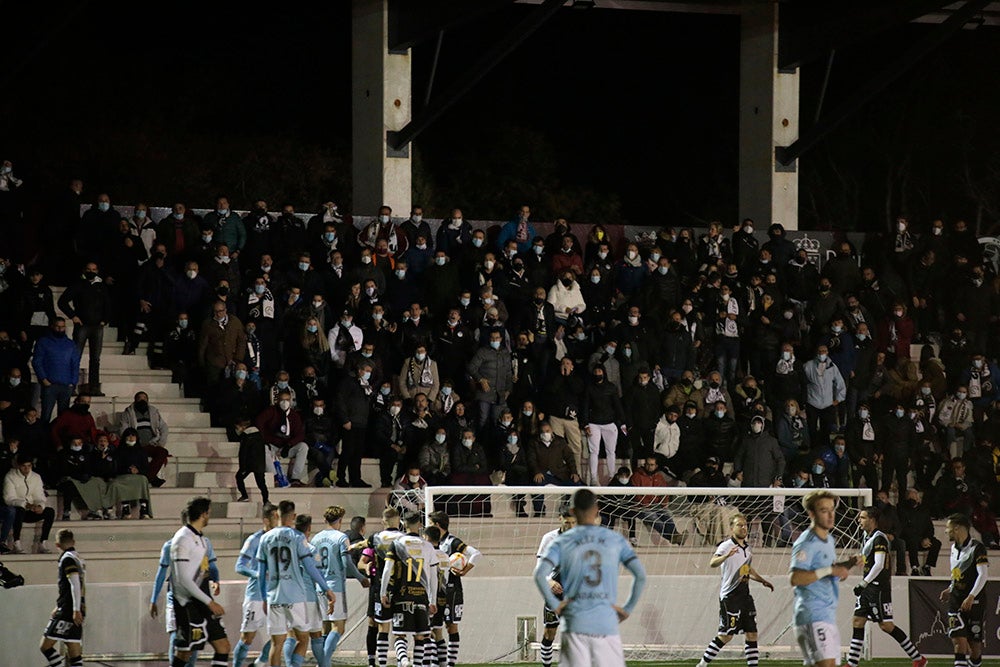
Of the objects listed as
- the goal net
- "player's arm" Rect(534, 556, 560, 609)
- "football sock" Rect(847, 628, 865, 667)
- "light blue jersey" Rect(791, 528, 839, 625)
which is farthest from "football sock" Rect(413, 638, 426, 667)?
"player's arm" Rect(534, 556, 560, 609)

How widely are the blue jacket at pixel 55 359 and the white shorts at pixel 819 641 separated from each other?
12.2m

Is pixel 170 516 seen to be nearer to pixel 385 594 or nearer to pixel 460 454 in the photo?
pixel 460 454

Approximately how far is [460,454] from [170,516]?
12.6ft

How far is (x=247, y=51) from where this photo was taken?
5222 centimetres

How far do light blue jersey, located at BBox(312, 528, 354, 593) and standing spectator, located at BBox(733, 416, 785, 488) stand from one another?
798 cm

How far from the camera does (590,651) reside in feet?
36.4

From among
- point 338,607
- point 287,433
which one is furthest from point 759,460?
point 338,607

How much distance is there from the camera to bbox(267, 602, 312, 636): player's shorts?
15.5 meters

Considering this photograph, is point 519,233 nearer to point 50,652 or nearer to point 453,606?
point 453,606

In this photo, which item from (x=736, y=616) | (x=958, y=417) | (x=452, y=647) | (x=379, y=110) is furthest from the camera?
(x=379, y=110)

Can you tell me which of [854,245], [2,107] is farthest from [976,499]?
[2,107]

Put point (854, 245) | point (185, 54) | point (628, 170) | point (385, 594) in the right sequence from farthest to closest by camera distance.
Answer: point (628, 170), point (185, 54), point (854, 245), point (385, 594)

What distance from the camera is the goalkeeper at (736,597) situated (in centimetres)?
1761

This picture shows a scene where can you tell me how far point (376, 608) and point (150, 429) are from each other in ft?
21.2
